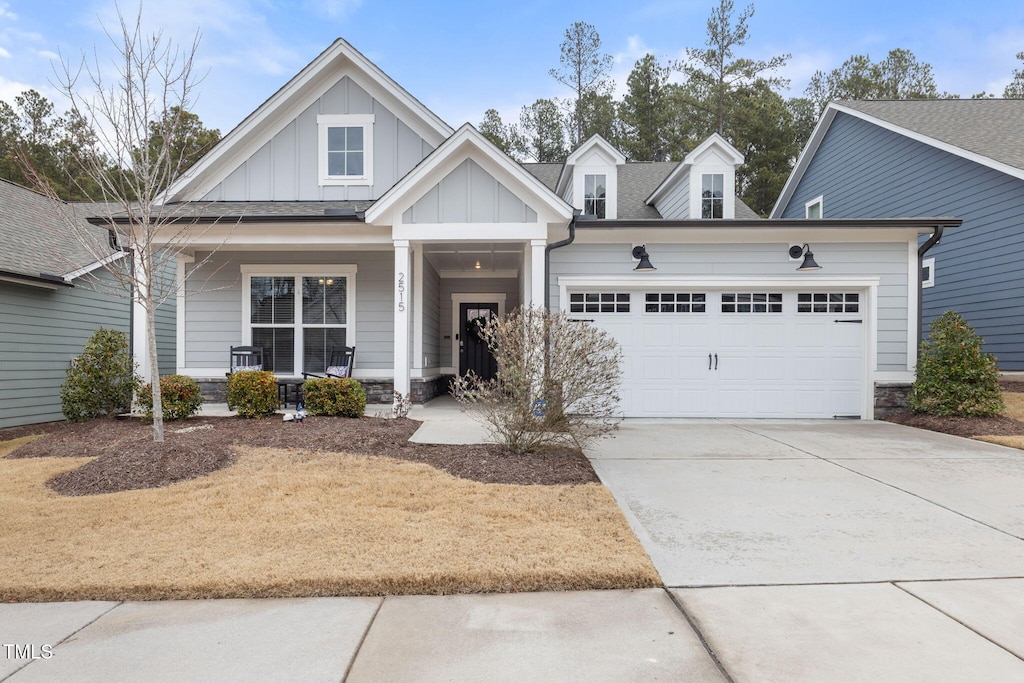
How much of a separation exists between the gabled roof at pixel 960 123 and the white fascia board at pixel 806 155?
1.1 inches

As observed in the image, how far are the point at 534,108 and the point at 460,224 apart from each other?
64.3 feet

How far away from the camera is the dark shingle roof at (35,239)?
8945 mm

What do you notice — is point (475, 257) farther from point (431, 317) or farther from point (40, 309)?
point (40, 309)

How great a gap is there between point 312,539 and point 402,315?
4.95 m

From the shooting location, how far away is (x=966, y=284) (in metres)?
11.2

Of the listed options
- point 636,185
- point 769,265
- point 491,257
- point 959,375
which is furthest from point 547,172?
point 959,375

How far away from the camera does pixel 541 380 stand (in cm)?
534

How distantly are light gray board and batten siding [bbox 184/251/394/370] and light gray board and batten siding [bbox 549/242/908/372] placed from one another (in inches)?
117

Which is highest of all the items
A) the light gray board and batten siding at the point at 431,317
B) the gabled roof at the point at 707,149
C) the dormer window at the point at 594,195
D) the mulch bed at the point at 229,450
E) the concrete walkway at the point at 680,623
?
the gabled roof at the point at 707,149

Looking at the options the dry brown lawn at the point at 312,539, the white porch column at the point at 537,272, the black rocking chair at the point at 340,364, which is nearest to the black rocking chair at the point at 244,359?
the black rocking chair at the point at 340,364

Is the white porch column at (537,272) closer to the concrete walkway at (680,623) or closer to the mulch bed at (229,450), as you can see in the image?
the mulch bed at (229,450)

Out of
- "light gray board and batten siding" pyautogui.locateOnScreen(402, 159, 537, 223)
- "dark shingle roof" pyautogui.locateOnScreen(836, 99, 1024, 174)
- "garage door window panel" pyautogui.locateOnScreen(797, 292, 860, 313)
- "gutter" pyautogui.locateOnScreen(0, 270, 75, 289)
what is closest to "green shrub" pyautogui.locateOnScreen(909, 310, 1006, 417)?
"garage door window panel" pyautogui.locateOnScreen(797, 292, 860, 313)

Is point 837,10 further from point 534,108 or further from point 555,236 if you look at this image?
point 555,236

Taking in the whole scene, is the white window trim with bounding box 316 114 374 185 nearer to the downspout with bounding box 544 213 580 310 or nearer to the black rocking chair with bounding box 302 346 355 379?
the black rocking chair with bounding box 302 346 355 379
